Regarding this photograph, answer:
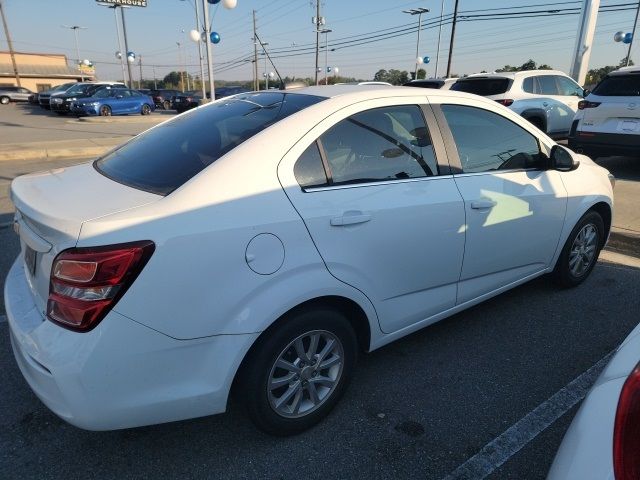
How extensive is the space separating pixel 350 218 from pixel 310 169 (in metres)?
0.30

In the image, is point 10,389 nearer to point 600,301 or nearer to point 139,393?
point 139,393

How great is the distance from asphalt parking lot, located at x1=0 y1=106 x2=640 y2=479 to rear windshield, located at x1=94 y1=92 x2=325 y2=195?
1.26 metres

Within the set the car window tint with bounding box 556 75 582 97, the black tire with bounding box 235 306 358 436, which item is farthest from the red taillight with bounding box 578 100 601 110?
the black tire with bounding box 235 306 358 436

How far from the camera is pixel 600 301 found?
3857mm

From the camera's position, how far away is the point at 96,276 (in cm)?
173

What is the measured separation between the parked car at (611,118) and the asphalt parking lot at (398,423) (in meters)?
5.28

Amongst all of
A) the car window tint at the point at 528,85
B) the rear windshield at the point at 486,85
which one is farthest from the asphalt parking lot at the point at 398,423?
the car window tint at the point at 528,85

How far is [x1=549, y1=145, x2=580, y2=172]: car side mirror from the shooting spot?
3.38 meters

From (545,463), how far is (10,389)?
287 centimetres

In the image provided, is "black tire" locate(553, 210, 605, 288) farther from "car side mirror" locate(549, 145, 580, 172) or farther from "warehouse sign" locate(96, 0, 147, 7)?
"warehouse sign" locate(96, 0, 147, 7)

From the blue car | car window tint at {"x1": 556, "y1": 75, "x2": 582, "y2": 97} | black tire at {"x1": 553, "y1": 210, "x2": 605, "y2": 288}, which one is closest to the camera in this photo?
black tire at {"x1": 553, "y1": 210, "x2": 605, "y2": 288}

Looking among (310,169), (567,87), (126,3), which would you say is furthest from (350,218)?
(126,3)

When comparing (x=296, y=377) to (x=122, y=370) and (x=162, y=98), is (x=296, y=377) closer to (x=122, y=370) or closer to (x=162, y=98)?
(x=122, y=370)

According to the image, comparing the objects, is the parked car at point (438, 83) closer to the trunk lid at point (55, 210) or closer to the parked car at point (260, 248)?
the parked car at point (260, 248)
